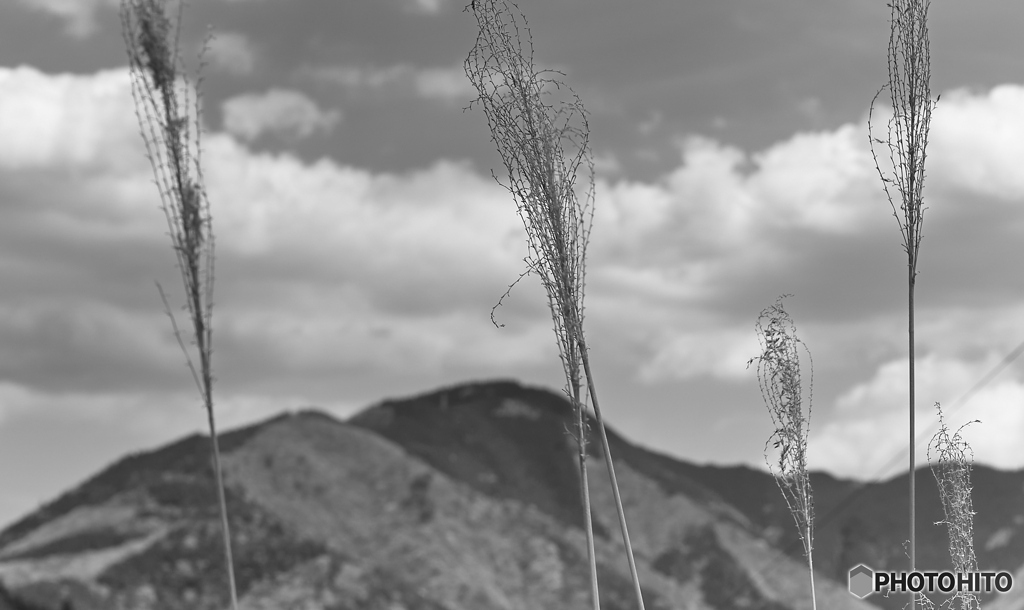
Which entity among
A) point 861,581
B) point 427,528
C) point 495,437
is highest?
point 495,437

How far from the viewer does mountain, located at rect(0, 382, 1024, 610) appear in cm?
6662

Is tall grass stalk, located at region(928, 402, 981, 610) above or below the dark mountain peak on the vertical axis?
below

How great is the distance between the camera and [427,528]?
293 feet

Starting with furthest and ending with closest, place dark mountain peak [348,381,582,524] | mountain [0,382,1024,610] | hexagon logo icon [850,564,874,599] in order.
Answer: dark mountain peak [348,381,582,524], mountain [0,382,1024,610], hexagon logo icon [850,564,874,599]

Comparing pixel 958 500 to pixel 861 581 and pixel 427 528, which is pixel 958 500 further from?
pixel 427 528

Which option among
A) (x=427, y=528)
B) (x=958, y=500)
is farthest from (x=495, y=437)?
(x=958, y=500)

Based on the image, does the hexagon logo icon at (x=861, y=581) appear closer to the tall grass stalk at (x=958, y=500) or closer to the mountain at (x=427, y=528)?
the tall grass stalk at (x=958, y=500)

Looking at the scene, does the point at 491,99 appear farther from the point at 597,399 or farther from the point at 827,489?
the point at 827,489

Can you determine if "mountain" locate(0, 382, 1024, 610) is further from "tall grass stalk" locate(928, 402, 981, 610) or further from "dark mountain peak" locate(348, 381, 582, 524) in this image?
"tall grass stalk" locate(928, 402, 981, 610)

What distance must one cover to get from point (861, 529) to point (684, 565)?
132 feet

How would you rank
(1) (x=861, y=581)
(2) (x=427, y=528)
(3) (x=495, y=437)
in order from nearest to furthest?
(1) (x=861, y=581), (2) (x=427, y=528), (3) (x=495, y=437)

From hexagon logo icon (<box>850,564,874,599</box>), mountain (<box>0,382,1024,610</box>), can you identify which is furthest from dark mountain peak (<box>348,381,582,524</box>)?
hexagon logo icon (<box>850,564,874,599</box>)

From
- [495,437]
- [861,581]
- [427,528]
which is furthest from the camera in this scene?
[495,437]

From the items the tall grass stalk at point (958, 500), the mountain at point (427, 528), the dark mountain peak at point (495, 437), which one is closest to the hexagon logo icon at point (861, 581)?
the tall grass stalk at point (958, 500)
